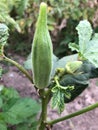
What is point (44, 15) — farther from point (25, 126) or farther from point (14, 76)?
point (14, 76)

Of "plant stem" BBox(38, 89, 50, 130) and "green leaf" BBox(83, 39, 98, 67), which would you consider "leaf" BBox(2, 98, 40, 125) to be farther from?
"green leaf" BBox(83, 39, 98, 67)

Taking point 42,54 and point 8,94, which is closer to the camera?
point 42,54

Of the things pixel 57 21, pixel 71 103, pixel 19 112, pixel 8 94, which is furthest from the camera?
pixel 57 21

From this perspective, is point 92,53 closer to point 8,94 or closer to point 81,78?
point 81,78

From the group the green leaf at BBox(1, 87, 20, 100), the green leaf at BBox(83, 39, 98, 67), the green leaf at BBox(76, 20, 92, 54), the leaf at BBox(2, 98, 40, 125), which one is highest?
the green leaf at BBox(76, 20, 92, 54)

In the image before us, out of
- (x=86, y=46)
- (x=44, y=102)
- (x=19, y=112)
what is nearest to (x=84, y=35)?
(x=86, y=46)

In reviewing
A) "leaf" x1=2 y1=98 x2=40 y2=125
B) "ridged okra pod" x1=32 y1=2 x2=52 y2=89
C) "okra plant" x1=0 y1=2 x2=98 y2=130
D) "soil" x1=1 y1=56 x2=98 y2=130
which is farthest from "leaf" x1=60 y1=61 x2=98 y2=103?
"soil" x1=1 y1=56 x2=98 y2=130

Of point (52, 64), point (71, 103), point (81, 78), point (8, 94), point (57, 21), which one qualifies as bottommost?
point (71, 103)

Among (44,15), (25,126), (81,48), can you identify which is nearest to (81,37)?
(81,48)
